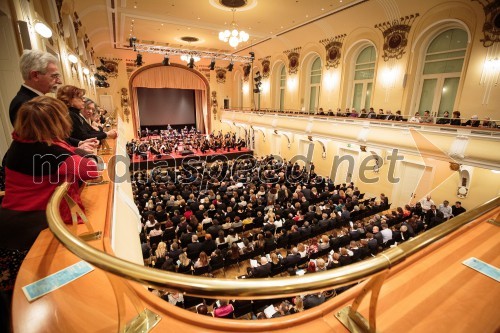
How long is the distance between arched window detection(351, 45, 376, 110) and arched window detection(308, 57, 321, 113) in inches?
123

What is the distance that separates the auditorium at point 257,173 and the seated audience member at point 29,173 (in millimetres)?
11

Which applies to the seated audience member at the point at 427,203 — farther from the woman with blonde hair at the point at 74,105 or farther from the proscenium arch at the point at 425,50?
the woman with blonde hair at the point at 74,105

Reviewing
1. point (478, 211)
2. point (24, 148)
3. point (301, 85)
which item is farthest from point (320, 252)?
point (301, 85)

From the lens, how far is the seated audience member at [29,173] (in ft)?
5.31

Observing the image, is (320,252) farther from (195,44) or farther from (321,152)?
(195,44)

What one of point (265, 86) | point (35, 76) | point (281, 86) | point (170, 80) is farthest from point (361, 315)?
point (170, 80)

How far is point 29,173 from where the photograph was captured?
165 centimetres

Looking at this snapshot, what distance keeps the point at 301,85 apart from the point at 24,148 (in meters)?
19.3

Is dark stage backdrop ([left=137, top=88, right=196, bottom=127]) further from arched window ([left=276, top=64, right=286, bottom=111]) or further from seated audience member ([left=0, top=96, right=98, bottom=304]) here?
seated audience member ([left=0, top=96, right=98, bottom=304])

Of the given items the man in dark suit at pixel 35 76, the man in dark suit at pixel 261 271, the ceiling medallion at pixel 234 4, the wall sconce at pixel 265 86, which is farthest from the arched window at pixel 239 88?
the man in dark suit at pixel 35 76

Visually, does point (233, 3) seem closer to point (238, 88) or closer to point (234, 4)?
point (234, 4)

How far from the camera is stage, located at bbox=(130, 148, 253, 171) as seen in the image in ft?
57.5

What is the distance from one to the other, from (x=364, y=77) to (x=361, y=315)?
16.6m

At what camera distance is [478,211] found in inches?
63.9
